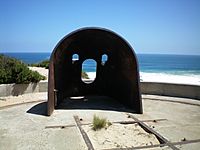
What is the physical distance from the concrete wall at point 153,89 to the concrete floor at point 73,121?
20.7 inches

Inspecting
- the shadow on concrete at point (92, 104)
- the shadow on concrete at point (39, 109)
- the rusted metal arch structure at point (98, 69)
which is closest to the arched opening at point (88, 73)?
the rusted metal arch structure at point (98, 69)

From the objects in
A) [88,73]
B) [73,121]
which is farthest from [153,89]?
[88,73]

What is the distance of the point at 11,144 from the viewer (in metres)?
4.89

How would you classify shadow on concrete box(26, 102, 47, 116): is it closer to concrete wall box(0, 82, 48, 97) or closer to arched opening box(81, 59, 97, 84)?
concrete wall box(0, 82, 48, 97)

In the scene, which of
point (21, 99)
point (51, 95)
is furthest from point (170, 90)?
point (21, 99)

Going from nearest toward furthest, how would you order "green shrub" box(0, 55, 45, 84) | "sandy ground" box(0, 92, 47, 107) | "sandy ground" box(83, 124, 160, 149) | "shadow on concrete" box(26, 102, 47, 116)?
1. "sandy ground" box(83, 124, 160, 149)
2. "shadow on concrete" box(26, 102, 47, 116)
3. "sandy ground" box(0, 92, 47, 107)
4. "green shrub" box(0, 55, 45, 84)

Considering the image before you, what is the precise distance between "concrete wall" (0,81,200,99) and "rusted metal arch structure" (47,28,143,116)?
167 cm

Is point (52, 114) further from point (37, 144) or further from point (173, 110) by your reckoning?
point (173, 110)

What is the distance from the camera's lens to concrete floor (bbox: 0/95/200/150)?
502 centimetres

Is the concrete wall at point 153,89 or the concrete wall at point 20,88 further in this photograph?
the concrete wall at point 153,89

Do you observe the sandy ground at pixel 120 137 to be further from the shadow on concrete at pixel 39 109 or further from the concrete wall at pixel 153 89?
the concrete wall at pixel 153 89

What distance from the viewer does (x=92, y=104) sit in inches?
347

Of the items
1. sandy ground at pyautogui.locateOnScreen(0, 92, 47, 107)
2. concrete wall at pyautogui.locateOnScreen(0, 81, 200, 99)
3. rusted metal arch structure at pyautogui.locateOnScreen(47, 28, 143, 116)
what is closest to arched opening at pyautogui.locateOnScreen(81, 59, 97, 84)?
rusted metal arch structure at pyautogui.locateOnScreen(47, 28, 143, 116)

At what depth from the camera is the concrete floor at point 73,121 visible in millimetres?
5023
